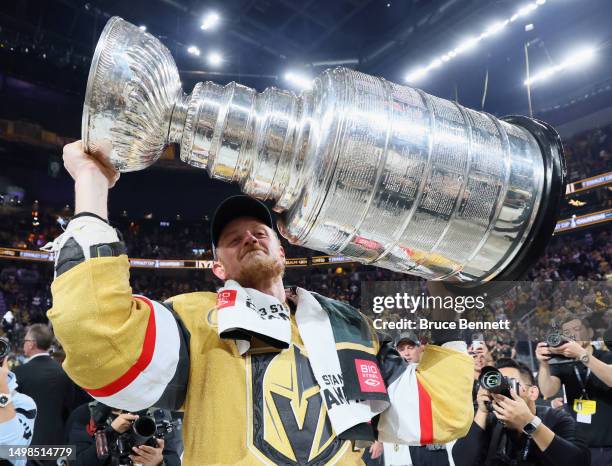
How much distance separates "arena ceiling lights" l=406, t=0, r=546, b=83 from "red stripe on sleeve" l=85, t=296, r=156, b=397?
664 centimetres

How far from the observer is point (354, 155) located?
865mm

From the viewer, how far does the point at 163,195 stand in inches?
731

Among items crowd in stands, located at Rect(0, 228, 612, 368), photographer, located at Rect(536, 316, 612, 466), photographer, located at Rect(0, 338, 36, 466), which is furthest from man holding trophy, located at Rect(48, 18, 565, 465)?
crowd in stands, located at Rect(0, 228, 612, 368)

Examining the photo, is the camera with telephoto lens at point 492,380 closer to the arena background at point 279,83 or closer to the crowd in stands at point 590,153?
the arena background at point 279,83

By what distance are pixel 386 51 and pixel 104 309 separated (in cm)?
754

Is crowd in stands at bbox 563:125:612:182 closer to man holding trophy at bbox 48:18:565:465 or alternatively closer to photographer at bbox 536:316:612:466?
photographer at bbox 536:316:612:466

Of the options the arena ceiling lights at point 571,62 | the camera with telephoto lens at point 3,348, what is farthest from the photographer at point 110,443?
the arena ceiling lights at point 571,62

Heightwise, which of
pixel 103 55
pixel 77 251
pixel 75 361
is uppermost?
pixel 103 55

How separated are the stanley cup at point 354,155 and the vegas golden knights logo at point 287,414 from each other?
406 millimetres

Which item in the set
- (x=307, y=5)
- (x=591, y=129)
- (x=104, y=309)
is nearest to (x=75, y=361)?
(x=104, y=309)

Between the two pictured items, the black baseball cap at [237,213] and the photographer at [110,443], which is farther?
the photographer at [110,443]

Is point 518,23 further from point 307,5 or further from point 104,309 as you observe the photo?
point 104,309

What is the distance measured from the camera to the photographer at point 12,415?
86.8 inches

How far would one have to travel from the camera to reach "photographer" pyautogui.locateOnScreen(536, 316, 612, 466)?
9.49 feet
